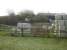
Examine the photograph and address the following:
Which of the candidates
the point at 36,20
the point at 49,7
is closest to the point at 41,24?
the point at 36,20

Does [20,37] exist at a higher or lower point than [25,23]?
lower

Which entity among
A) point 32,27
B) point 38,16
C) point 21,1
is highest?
point 21,1

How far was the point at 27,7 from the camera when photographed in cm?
113

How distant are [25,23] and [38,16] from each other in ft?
0.45

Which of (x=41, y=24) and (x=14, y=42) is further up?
(x=41, y=24)

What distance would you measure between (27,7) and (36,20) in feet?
0.48

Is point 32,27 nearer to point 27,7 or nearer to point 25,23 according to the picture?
point 25,23

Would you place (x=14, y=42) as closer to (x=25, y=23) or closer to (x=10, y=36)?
(x=10, y=36)

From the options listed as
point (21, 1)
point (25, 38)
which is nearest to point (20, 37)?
point (25, 38)

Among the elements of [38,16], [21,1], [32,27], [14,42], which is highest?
[21,1]

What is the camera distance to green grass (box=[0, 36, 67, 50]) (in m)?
1.08

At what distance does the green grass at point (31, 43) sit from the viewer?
108 cm

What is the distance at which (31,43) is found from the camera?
3.63ft

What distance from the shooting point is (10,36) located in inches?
44.6
